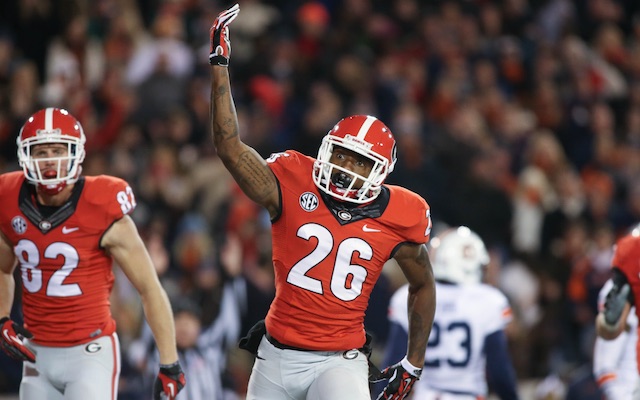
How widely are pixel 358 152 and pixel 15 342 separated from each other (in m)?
1.80

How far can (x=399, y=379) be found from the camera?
4.98 metres

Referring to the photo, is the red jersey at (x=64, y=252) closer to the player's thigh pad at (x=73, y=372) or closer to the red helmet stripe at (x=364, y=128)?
the player's thigh pad at (x=73, y=372)

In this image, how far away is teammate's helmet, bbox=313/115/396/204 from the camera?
4734 mm

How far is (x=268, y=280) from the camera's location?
8.48m

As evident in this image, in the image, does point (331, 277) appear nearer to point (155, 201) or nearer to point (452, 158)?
point (155, 201)

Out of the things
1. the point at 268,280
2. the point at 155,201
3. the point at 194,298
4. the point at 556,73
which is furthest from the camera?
the point at 556,73

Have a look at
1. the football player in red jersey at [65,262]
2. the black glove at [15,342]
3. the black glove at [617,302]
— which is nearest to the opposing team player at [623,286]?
the black glove at [617,302]

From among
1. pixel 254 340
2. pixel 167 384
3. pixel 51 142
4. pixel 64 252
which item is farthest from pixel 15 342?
pixel 254 340

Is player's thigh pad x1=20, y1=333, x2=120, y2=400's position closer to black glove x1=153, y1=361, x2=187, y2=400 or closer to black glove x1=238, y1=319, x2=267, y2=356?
black glove x1=153, y1=361, x2=187, y2=400

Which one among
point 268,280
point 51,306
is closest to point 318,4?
point 268,280

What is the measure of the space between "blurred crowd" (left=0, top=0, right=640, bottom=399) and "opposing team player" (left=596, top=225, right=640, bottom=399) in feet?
10.2

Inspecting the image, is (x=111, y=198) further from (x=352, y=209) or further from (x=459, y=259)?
(x=459, y=259)

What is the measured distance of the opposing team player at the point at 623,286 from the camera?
523 centimetres

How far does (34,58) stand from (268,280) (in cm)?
382
